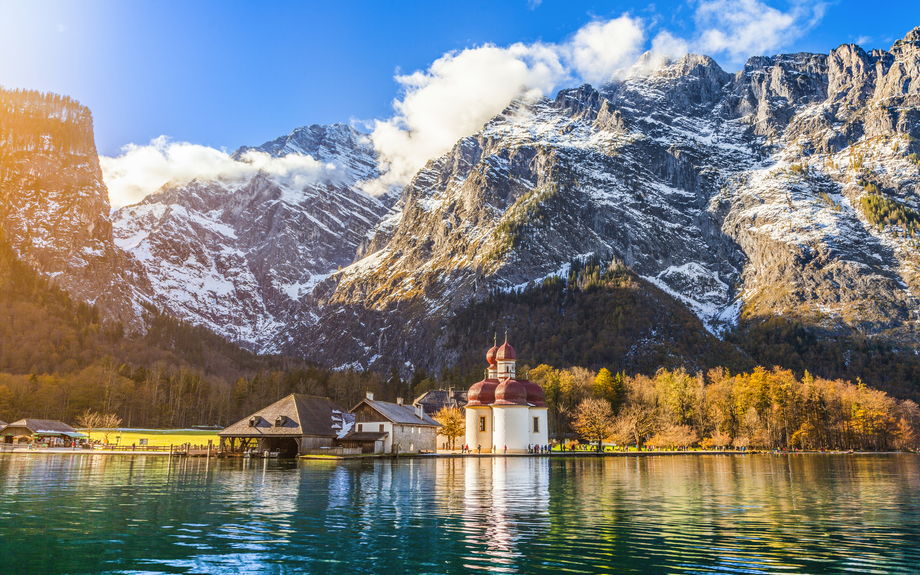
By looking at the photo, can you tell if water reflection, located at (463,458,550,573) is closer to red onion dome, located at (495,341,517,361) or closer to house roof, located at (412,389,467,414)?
red onion dome, located at (495,341,517,361)

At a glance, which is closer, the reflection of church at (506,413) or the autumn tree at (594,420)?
the reflection of church at (506,413)

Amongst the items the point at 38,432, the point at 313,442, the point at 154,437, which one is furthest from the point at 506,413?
the point at 38,432

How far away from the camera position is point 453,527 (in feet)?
80.1

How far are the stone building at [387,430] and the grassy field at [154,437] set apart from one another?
3154 centimetres

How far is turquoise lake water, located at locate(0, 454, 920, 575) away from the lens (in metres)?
18.1

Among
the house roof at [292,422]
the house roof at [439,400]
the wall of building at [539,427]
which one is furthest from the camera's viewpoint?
the house roof at [439,400]

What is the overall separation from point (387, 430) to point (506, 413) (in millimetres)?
17894

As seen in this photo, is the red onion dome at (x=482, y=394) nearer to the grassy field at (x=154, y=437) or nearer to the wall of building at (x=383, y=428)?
the wall of building at (x=383, y=428)

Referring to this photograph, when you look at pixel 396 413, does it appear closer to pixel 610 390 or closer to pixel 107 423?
pixel 610 390

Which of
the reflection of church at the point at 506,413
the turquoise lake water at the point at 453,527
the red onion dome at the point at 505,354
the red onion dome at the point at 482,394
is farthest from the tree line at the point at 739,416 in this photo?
the turquoise lake water at the point at 453,527

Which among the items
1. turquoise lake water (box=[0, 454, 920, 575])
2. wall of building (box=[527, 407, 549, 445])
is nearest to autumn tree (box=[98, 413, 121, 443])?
wall of building (box=[527, 407, 549, 445])

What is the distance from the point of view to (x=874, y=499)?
35.0 metres

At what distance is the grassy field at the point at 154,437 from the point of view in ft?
360

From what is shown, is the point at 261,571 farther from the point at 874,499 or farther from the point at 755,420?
the point at 755,420
